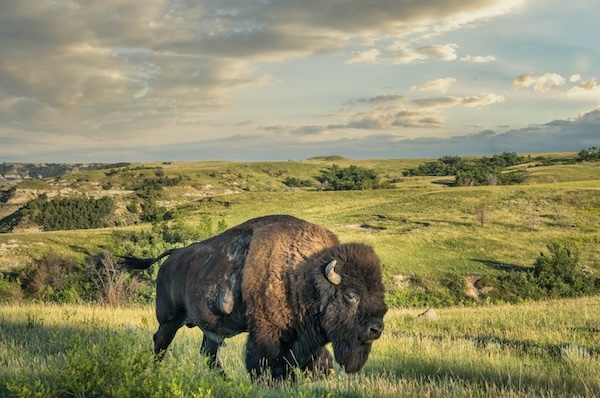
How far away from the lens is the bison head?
6250mm

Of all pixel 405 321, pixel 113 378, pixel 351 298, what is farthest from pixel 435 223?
pixel 113 378

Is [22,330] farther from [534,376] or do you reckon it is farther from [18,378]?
[534,376]

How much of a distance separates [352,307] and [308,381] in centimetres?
104

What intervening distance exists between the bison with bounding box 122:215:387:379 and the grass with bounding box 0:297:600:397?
15.5 inches

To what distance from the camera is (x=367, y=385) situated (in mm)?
6309

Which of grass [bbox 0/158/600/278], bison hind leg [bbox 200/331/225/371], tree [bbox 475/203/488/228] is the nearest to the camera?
bison hind leg [bbox 200/331/225/371]

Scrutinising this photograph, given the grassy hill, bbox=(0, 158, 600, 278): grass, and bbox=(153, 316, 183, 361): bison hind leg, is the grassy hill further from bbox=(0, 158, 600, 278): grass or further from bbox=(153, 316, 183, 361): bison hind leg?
bbox=(153, 316, 183, 361): bison hind leg

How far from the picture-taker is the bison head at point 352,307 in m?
6.25

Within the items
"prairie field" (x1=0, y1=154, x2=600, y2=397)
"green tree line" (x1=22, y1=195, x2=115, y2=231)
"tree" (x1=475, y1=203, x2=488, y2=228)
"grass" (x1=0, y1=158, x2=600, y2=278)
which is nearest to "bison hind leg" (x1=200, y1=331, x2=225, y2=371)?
"prairie field" (x1=0, y1=154, x2=600, y2=397)

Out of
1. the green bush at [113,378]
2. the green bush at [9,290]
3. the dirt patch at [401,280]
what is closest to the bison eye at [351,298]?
the green bush at [113,378]

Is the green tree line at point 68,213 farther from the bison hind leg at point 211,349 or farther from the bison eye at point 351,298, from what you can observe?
the bison eye at point 351,298

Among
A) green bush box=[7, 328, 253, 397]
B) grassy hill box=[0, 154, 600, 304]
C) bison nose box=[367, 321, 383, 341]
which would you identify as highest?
bison nose box=[367, 321, 383, 341]

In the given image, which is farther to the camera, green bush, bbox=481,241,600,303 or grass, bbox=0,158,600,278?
grass, bbox=0,158,600,278

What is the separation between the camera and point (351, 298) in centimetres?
634
